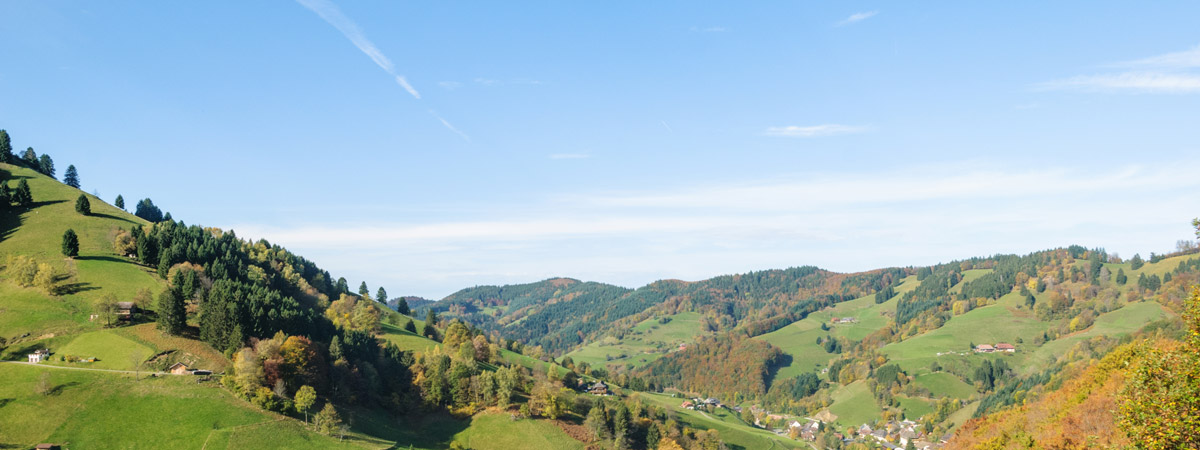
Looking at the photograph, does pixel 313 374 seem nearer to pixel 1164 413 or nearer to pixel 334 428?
pixel 334 428

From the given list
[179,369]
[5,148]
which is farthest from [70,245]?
[5,148]

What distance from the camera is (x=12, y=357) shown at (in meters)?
Answer: 88.4

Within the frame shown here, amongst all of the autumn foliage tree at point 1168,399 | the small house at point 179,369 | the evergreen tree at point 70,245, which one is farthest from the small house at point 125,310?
the autumn foliage tree at point 1168,399

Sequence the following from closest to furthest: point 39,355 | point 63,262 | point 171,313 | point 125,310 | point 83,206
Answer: point 39,355
point 171,313
point 125,310
point 63,262
point 83,206

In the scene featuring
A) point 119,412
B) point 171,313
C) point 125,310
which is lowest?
point 119,412

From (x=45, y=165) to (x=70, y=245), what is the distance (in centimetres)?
10207

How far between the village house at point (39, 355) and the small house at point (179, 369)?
54.0 ft

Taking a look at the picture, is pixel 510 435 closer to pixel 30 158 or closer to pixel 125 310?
pixel 125 310

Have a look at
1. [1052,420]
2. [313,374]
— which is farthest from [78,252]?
[1052,420]

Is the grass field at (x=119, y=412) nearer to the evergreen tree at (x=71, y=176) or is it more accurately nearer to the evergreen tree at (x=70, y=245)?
the evergreen tree at (x=70, y=245)

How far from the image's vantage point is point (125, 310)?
102 m

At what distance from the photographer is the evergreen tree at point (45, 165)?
186 meters

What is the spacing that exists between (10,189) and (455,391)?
115172 millimetres

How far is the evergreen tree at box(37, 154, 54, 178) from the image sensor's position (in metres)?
186
